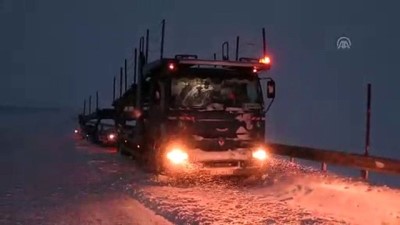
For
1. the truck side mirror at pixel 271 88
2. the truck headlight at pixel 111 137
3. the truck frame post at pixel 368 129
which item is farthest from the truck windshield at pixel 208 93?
the truck headlight at pixel 111 137

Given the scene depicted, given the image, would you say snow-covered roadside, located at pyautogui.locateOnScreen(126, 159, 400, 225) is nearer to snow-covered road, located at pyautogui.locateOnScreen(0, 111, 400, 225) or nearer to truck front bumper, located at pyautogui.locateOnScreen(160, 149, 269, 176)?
snow-covered road, located at pyautogui.locateOnScreen(0, 111, 400, 225)

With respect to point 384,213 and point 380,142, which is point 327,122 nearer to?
point 380,142

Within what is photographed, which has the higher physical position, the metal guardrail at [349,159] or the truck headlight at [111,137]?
the metal guardrail at [349,159]

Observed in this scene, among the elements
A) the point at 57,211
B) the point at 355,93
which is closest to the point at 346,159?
the point at 57,211

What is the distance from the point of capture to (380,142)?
194ft

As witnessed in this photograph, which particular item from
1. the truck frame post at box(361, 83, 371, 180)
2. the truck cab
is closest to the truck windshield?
the truck cab

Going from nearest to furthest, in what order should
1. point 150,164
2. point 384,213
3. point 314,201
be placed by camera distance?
point 384,213 → point 314,201 → point 150,164

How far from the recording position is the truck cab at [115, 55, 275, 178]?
1377 centimetres

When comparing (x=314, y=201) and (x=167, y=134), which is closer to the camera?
(x=314, y=201)

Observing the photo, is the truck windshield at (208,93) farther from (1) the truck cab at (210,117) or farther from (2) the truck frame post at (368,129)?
(2) the truck frame post at (368,129)

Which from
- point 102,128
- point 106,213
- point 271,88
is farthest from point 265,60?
point 102,128

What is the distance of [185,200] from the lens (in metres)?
11.4

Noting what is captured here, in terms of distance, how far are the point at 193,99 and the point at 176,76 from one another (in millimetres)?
687

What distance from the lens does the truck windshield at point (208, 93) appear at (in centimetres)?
1400
